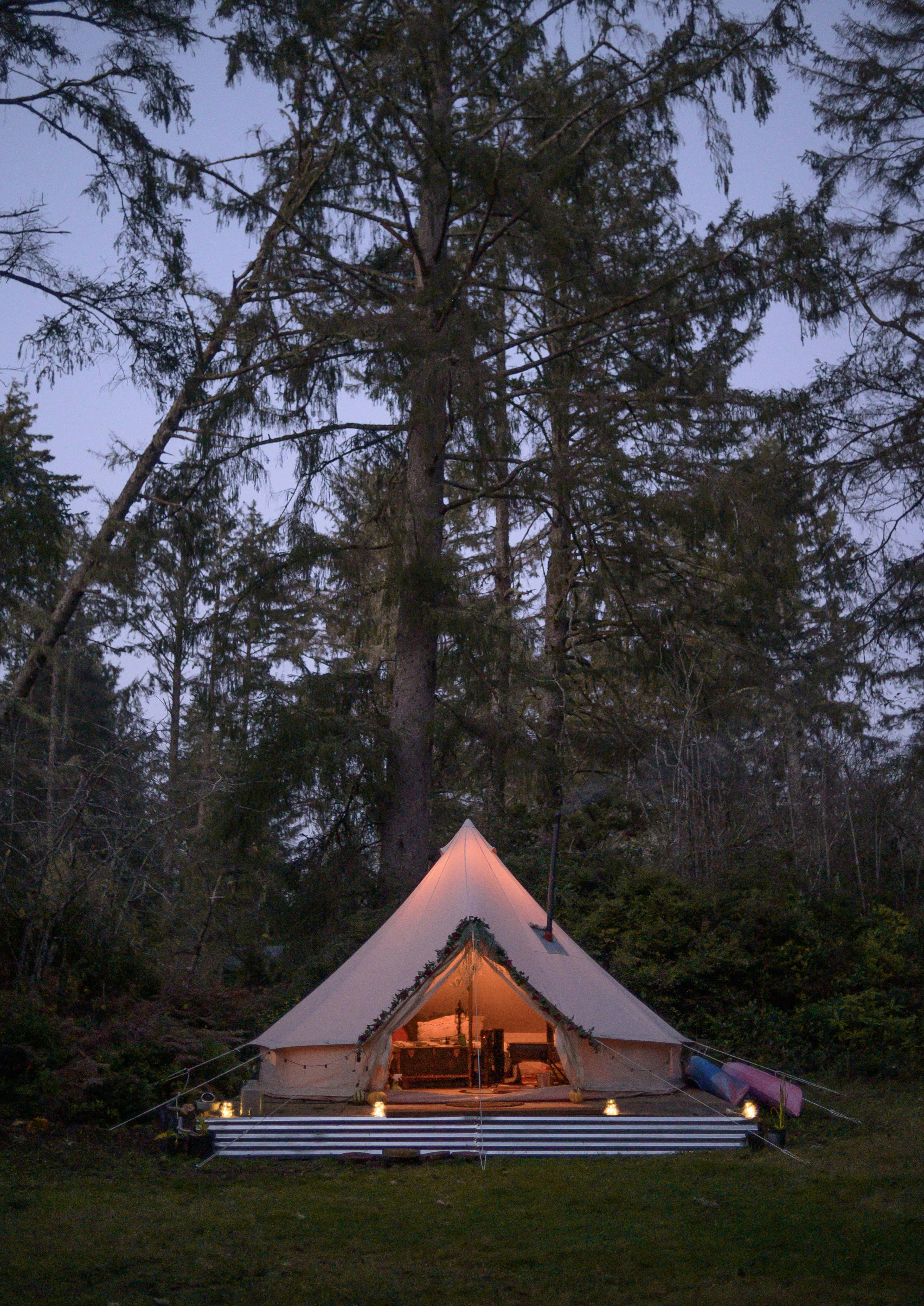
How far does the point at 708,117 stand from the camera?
10.3 meters

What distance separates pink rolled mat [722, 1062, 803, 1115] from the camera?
714 centimetres

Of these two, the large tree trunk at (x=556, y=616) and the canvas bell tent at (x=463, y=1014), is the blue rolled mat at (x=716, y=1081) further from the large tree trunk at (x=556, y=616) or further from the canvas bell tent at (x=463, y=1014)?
the large tree trunk at (x=556, y=616)

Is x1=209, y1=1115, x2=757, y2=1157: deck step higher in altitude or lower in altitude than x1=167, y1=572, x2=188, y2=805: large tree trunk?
lower

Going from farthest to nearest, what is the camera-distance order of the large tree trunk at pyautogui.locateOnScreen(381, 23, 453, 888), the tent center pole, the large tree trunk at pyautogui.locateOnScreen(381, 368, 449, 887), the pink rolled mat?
the large tree trunk at pyautogui.locateOnScreen(381, 368, 449, 887) → the large tree trunk at pyautogui.locateOnScreen(381, 23, 453, 888) → the tent center pole → the pink rolled mat

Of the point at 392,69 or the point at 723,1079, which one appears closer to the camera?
the point at 723,1079

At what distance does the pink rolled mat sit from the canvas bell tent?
0.49 m

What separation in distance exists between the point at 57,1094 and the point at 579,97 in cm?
984

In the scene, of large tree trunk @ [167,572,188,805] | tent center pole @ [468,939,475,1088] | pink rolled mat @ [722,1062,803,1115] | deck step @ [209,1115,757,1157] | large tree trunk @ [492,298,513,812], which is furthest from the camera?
large tree trunk @ [167,572,188,805]

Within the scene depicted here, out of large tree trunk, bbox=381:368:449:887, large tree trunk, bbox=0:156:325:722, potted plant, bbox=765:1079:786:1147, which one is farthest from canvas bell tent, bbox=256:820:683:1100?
large tree trunk, bbox=0:156:325:722

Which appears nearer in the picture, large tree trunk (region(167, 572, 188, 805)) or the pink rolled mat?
the pink rolled mat

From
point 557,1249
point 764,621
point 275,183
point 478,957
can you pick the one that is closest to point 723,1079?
point 478,957

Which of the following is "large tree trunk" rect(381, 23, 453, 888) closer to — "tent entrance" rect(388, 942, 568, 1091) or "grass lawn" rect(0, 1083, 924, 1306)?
"tent entrance" rect(388, 942, 568, 1091)

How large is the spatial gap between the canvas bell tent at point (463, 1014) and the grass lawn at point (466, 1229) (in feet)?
4.28

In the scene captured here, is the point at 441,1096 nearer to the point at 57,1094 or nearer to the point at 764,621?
the point at 57,1094
